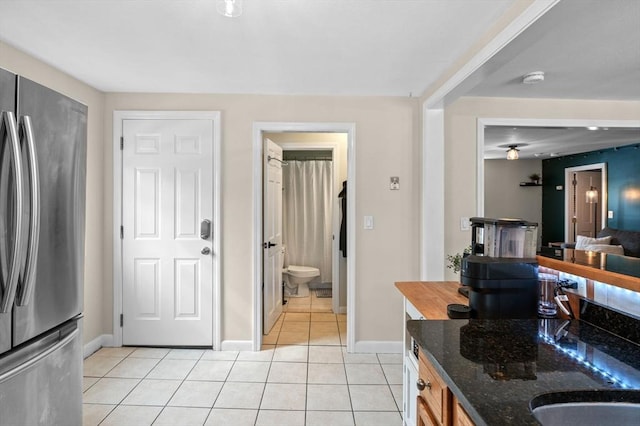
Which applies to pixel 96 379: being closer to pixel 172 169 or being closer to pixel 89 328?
pixel 89 328

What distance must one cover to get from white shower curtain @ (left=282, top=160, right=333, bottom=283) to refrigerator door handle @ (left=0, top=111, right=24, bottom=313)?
13.2ft

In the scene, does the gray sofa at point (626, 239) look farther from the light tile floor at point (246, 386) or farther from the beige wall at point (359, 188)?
the light tile floor at point (246, 386)

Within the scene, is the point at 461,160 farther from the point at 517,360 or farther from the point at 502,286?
the point at 517,360

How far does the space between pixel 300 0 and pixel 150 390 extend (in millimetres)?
2644

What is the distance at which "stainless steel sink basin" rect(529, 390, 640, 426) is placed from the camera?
0.84 meters

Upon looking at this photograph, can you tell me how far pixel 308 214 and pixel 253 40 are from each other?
130 inches

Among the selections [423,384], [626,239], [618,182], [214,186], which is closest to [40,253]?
[423,384]

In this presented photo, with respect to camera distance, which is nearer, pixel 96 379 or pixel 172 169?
pixel 96 379

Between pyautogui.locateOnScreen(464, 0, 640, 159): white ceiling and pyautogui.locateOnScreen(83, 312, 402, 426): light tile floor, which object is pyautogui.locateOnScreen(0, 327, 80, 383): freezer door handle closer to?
pyautogui.locateOnScreen(83, 312, 402, 426): light tile floor

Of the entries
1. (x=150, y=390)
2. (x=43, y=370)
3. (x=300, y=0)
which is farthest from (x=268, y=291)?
(x=300, y=0)

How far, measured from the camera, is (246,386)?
8.31ft

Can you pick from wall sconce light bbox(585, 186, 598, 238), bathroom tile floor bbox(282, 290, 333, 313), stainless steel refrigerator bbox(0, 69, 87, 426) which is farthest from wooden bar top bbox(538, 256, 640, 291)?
wall sconce light bbox(585, 186, 598, 238)

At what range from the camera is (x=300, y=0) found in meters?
1.73

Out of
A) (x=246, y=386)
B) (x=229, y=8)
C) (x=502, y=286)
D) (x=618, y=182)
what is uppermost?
(x=229, y=8)
